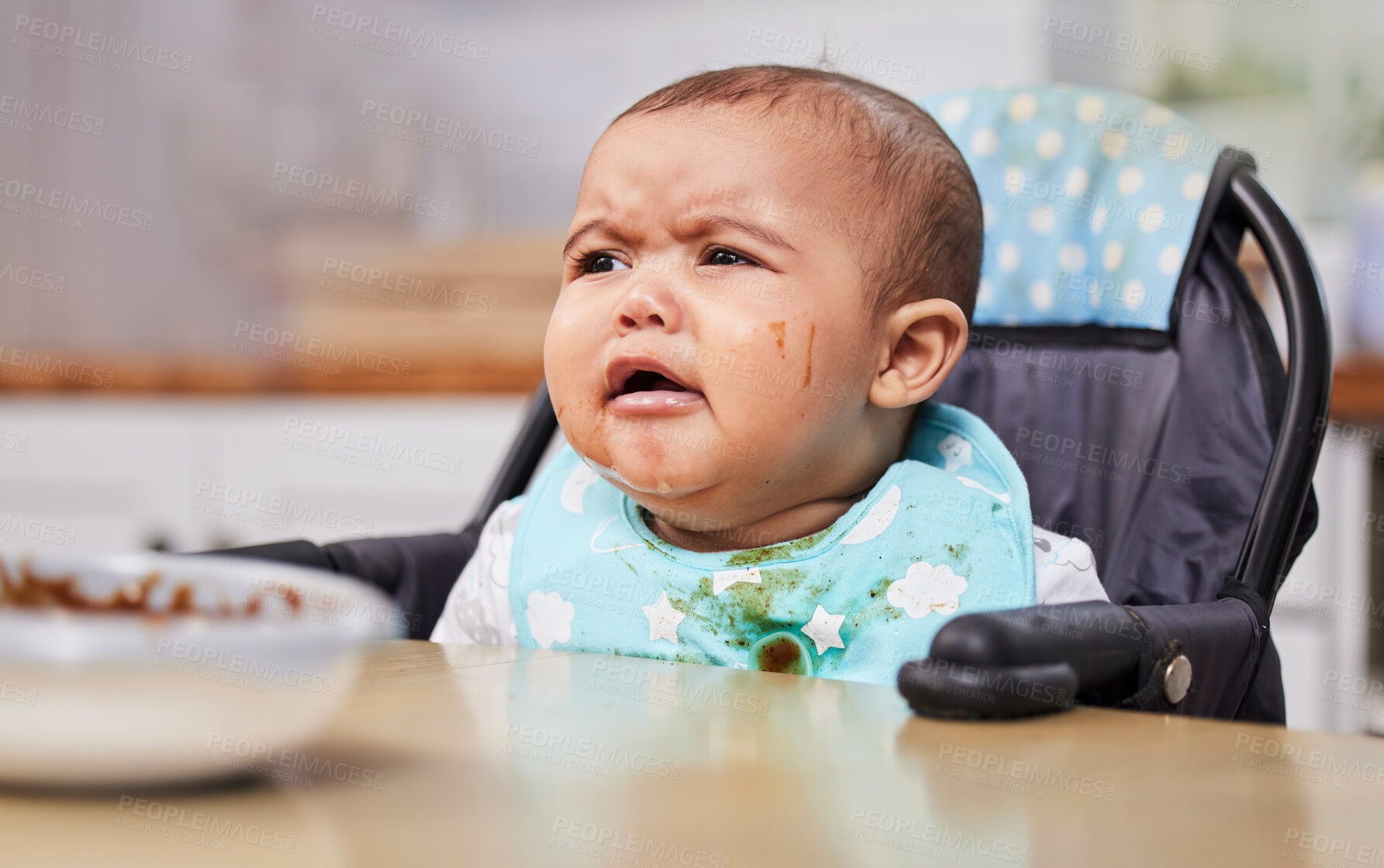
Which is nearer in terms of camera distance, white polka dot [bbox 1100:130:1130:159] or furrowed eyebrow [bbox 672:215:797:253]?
furrowed eyebrow [bbox 672:215:797:253]

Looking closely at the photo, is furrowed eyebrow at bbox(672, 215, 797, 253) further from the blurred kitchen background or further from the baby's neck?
the blurred kitchen background

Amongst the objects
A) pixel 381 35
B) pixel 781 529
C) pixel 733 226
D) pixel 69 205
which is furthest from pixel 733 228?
pixel 69 205

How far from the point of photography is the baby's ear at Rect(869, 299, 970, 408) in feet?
3.05

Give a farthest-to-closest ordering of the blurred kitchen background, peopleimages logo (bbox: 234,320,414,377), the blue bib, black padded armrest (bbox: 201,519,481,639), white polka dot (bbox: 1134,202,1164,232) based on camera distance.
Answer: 1. peopleimages logo (bbox: 234,320,414,377)
2. the blurred kitchen background
3. white polka dot (bbox: 1134,202,1164,232)
4. black padded armrest (bbox: 201,519,481,639)
5. the blue bib

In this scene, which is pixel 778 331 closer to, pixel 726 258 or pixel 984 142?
pixel 726 258

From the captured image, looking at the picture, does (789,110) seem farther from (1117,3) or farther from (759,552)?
(1117,3)

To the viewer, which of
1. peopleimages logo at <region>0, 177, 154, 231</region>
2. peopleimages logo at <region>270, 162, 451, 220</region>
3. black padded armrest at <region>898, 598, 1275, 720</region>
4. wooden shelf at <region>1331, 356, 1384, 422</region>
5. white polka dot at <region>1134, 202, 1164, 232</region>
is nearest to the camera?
black padded armrest at <region>898, 598, 1275, 720</region>

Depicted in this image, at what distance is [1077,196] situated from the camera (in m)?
1.18

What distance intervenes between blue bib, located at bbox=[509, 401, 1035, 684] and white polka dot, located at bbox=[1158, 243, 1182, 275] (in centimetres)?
28

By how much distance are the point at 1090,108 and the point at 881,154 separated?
38 cm

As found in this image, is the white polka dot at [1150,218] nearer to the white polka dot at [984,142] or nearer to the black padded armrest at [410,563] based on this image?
the white polka dot at [984,142]

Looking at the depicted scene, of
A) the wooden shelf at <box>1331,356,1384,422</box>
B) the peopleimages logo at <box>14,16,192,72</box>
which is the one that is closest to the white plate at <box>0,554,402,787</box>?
the wooden shelf at <box>1331,356,1384,422</box>

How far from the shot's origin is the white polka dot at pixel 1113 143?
46.0 inches

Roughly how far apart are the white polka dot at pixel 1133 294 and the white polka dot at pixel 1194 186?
9cm
